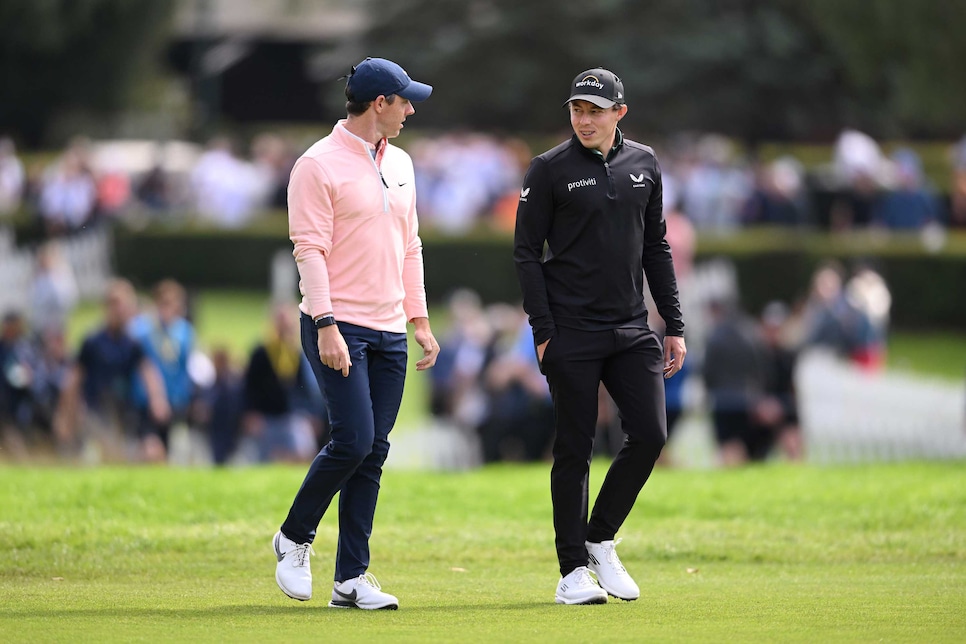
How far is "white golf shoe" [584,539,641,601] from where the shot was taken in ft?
22.7

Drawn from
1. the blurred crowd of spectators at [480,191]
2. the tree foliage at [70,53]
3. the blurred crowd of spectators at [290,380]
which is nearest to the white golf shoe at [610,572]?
the blurred crowd of spectators at [290,380]

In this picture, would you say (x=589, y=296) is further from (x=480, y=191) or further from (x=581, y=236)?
(x=480, y=191)

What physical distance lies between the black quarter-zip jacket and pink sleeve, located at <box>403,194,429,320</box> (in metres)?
0.42

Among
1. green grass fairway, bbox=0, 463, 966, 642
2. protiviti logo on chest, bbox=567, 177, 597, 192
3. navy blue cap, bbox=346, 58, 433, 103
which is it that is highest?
navy blue cap, bbox=346, 58, 433, 103

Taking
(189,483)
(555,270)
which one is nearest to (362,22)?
(189,483)

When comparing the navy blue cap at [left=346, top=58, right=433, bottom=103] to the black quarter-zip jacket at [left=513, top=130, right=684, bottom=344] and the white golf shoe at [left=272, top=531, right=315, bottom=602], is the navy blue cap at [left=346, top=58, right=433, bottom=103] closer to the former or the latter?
the black quarter-zip jacket at [left=513, top=130, right=684, bottom=344]

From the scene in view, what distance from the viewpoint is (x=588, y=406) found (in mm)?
6809

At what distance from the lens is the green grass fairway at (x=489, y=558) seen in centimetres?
617

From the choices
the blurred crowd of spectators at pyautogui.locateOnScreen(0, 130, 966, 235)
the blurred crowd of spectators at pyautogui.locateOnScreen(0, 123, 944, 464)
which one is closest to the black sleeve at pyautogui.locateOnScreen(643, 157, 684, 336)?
the blurred crowd of spectators at pyautogui.locateOnScreen(0, 123, 944, 464)

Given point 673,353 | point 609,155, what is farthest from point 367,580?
point 609,155

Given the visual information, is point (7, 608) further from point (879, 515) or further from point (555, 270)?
point (879, 515)

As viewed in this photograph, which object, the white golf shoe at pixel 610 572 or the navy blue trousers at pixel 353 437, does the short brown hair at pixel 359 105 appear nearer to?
the navy blue trousers at pixel 353 437

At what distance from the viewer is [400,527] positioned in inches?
364

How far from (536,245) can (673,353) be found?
803mm
